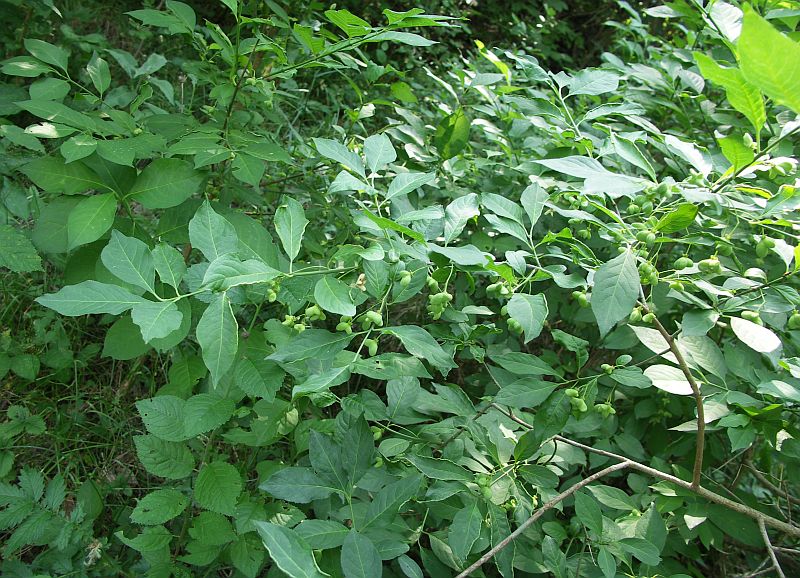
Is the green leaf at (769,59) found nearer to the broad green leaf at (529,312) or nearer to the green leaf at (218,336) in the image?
the broad green leaf at (529,312)

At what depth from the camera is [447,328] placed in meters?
1.24

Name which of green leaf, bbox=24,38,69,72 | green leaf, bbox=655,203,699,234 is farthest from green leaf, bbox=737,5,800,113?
green leaf, bbox=24,38,69,72

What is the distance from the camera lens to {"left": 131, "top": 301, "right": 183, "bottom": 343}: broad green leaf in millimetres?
838

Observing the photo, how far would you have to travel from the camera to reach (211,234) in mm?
1008

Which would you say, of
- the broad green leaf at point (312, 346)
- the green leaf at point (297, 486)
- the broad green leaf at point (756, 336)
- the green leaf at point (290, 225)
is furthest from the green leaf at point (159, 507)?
the broad green leaf at point (756, 336)

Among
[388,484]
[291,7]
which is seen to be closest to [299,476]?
[388,484]

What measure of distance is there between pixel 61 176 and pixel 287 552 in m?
0.95

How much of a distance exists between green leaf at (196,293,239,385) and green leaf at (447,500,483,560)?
47cm

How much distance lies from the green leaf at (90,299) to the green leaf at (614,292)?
0.68 m

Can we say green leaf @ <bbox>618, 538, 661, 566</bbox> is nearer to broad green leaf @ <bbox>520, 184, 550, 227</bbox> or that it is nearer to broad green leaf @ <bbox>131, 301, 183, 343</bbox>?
broad green leaf @ <bbox>520, 184, 550, 227</bbox>

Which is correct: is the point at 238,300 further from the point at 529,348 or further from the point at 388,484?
the point at 529,348

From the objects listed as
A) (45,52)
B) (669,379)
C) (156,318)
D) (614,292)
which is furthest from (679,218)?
(45,52)

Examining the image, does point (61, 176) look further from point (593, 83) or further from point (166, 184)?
point (593, 83)

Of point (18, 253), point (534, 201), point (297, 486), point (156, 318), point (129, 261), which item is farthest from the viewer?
point (18, 253)
